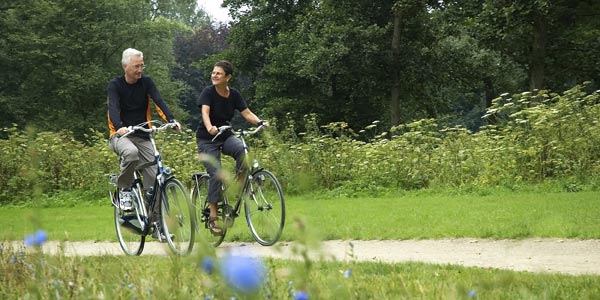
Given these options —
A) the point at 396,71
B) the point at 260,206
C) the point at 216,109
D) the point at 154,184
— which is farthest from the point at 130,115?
the point at 396,71

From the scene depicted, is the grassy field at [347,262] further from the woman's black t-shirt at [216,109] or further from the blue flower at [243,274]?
the woman's black t-shirt at [216,109]

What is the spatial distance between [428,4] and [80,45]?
795 inches

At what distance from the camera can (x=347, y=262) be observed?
605 cm

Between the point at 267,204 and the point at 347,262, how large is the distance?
1.79m

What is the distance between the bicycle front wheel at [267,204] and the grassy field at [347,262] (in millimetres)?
313

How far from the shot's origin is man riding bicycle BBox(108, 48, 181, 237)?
717 centimetres

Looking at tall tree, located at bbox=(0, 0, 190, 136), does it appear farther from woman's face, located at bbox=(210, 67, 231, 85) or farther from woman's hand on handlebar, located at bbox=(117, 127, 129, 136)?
woman's hand on handlebar, located at bbox=(117, 127, 129, 136)

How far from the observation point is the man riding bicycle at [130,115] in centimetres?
717

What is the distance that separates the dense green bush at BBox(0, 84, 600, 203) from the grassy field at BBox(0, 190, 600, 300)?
95 cm

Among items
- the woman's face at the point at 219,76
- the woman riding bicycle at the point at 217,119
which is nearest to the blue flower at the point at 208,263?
the woman riding bicycle at the point at 217,119

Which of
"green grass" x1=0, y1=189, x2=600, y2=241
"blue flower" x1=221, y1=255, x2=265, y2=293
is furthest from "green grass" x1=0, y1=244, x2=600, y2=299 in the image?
"green grass" x1=0, y1=189, x2=600, y2=241

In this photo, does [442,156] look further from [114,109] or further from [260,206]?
[114,109]

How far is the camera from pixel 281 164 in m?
14.1

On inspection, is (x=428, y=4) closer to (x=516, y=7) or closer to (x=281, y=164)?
(x=516, y=7)
